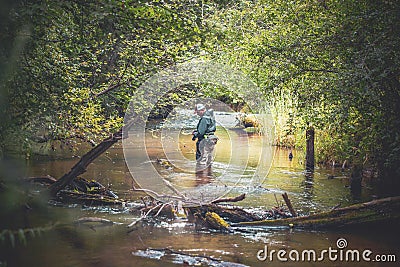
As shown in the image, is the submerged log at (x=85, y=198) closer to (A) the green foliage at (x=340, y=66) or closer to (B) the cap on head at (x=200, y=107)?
(A) the green foliage at (x=340, y=66)

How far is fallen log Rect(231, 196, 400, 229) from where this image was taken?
316 inches

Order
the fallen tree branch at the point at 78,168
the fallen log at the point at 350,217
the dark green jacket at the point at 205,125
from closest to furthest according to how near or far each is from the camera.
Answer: the fallen log at the point at 350,217 → the fallen tree branch at the point at 78,168 → the dark green jacket at the point at 205,125

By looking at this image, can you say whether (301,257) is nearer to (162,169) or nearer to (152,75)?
(152,75)

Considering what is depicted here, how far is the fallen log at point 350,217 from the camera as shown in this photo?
804 cm

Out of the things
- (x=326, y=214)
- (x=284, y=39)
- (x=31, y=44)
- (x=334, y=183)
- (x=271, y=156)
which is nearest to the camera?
(x=31, y=44)

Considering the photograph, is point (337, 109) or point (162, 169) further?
point (162, 169)

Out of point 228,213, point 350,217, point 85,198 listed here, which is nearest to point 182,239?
point 228,213

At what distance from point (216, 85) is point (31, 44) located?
7605 millimetres

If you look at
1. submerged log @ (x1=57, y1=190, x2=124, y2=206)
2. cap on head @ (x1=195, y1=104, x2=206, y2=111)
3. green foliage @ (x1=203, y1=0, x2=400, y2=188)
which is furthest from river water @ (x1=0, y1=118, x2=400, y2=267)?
cap on head @ (x1=195, y1=104, x2=206, y2=111)

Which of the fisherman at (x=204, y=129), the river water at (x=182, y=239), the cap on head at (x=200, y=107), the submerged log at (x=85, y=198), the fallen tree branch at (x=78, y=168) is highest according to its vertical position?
the cap on head at (x=200, y=107)

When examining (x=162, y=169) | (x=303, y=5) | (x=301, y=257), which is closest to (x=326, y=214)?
(x=301, y=257)

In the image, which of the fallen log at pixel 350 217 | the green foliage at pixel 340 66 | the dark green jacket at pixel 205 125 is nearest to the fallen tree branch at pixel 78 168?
the green foliage at pixel 340 66

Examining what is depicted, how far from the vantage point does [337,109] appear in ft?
27.8

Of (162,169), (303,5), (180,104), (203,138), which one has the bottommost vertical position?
(162,169)
